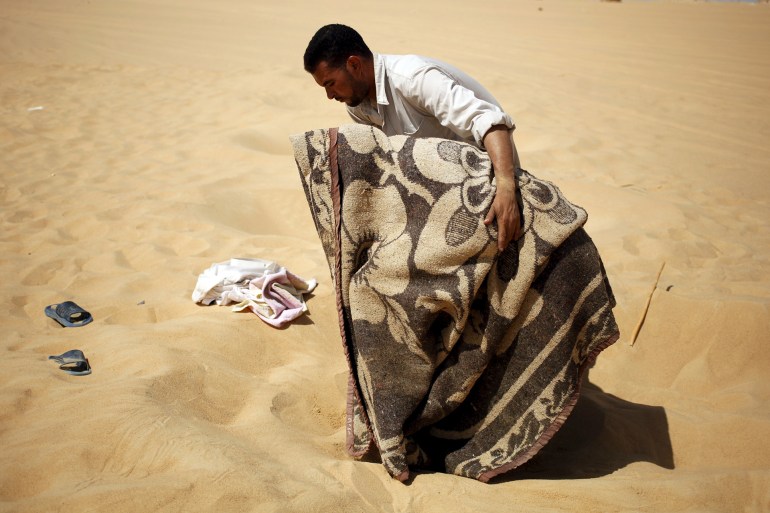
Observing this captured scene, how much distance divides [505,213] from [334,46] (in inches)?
37.8

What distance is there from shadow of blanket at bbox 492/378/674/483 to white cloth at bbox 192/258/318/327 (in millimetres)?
1555

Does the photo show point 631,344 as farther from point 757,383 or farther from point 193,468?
point 193,468

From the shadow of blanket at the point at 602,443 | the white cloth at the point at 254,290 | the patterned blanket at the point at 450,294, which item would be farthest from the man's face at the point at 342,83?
the shadow of blanket at the point at 602,443

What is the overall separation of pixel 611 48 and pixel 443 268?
1345cm

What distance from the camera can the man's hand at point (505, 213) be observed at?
1.90 m

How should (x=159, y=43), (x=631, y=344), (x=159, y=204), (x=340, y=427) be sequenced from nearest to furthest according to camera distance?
(x=340, y=427)
(x=631, y=344)
(x=159, y=204)
(x=159, y=43)

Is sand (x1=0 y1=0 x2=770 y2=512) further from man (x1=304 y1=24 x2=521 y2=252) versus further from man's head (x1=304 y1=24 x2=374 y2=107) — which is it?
man's head (x1=304 y1=24 x2=374 y2=107)

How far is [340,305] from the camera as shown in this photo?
212 cm

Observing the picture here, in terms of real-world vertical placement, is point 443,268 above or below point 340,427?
above

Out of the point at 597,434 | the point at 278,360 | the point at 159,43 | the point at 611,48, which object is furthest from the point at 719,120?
the point at 159,43

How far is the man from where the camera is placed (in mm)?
1963

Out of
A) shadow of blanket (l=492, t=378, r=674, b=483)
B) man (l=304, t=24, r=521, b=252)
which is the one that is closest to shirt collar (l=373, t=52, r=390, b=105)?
man (l=304, t=24, r=521, b=252)

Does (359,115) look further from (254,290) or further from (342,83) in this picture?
(254,290)

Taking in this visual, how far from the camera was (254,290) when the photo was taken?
329 centimetres
